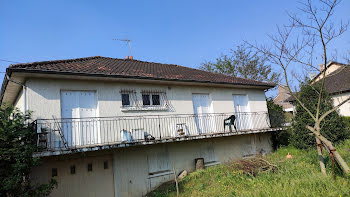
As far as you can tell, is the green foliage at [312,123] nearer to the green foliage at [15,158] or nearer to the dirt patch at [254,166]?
the dirt patch at [254,166]

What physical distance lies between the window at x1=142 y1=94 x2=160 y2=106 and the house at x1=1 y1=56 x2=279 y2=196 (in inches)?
1.9

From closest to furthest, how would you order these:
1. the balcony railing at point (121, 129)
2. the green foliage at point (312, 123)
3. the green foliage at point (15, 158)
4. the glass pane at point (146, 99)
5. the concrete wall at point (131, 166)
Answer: the green foliage at point (15, 158) < the balcony railing at point (121, 129) < the concrete wall at point (131, 166) < the glass pane at point (146, 99) < the green foliage at point (312, 123)

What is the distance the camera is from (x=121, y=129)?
11188 millimetres

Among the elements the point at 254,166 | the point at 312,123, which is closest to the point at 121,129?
the point at 254,166

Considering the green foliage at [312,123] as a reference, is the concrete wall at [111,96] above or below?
above

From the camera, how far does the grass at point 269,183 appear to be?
6.54 m

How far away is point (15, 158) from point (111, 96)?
4.54 m

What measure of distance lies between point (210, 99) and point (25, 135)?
9.23m

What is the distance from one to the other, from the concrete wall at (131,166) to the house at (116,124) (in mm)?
35

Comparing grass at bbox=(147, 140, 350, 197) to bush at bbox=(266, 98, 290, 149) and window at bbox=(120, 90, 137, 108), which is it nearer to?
bush at bbox=(266, 98, 290, 149)

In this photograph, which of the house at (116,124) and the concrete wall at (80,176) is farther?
the house at (116,124)

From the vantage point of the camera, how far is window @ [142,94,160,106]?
12.4m

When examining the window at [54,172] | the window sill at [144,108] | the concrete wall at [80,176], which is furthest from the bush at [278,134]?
the window at [54,172]

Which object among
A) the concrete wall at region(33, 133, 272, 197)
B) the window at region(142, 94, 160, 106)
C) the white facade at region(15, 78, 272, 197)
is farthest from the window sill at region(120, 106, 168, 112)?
the concrete wall at region(33, 133, 272, 197)
